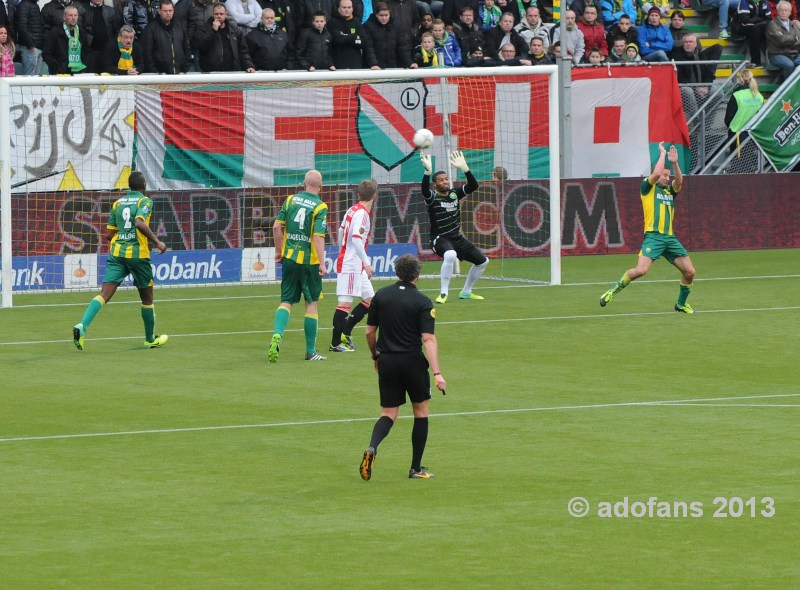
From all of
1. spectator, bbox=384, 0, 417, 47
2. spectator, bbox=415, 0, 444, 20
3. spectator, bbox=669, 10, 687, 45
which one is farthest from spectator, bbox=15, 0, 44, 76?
spectator, bbox=669, 10, 687, 45

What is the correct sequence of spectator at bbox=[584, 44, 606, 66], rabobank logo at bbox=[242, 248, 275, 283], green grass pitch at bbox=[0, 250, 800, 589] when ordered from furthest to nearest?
spectator at bbox=[584, 44, 606, 66] → rabobank logo at bbox=[242, 248, 275, 283] → green grass pitch at bbox=[0, 250, 800, 589]

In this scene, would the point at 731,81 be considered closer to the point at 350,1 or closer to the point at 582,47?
the point at 582,47

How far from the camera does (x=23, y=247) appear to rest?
2520 centimetres

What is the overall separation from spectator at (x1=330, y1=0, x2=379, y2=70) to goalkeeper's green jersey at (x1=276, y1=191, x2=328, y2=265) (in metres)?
12.2

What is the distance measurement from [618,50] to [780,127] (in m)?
3.83

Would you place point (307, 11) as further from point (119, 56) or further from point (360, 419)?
point (360, 419)

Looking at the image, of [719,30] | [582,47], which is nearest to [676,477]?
[582,47]

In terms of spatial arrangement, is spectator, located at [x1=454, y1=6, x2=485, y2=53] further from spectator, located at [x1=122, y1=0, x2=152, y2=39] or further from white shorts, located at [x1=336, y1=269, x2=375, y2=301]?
white shorts, located at [x1=336, y1=269, x2=375, y2=301]

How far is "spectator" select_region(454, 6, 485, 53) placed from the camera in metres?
30.9

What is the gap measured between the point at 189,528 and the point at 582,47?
76.8ft

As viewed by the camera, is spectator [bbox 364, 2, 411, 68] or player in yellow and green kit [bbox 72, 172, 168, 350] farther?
spectator [bbox 364, 2, 411, 68]

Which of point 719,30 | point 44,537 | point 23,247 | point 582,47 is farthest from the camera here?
point 719,30

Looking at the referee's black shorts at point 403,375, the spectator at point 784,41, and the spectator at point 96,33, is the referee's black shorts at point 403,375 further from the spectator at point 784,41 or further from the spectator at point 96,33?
the spectator at point 784,41

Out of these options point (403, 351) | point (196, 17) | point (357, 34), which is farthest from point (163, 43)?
point (403, 351)
